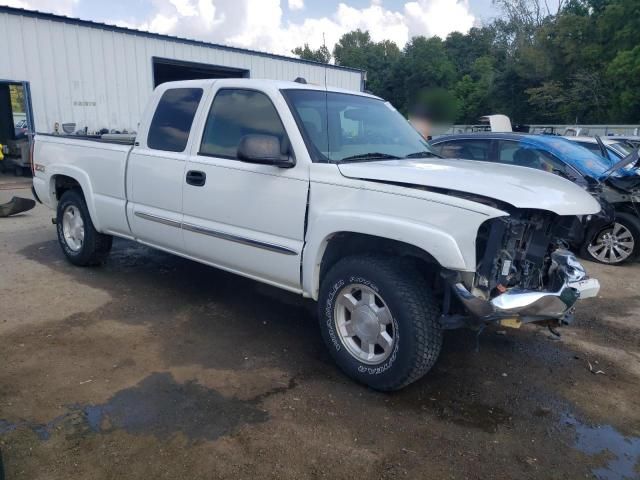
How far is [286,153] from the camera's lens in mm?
3738

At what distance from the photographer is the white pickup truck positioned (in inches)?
120

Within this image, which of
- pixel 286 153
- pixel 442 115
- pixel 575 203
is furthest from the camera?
pixel 442 115

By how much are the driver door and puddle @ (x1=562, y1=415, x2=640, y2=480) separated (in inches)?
Answer: 80.9

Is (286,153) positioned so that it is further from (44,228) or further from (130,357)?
(44,228)

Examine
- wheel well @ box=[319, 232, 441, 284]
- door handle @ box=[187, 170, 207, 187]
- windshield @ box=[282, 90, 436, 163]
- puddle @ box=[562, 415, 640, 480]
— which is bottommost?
puddle @ box=[562, 415, 640, 480]

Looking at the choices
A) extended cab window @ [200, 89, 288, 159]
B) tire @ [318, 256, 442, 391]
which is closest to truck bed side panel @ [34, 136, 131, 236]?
extended cab window @ [200, 89, 288, 159]

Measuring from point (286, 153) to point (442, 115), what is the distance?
321cm

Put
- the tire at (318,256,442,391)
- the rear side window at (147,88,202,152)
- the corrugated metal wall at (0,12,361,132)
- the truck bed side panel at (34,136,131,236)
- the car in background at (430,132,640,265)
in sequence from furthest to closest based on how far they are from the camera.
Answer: the corrugated metal wall at (0,12,361,132) → the car in background at (430,132,640,265) → the truck bed side panel at (34,136,131,236) → the rear side window at (147,88,202,152) → the tire at (318,256,442,391)

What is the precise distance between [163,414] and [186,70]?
1939 cm

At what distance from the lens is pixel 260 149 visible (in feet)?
11.6

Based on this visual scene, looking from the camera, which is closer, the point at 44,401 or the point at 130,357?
the point at 44,401

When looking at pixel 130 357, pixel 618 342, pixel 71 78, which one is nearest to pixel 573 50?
pixel 71 78

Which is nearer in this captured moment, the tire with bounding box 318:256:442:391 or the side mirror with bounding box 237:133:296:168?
the tire with bounding box 318:256:442:391

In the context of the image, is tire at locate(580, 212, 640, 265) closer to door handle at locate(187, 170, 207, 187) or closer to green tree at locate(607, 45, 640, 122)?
door handle at locate(187, 170, 207, 187)
